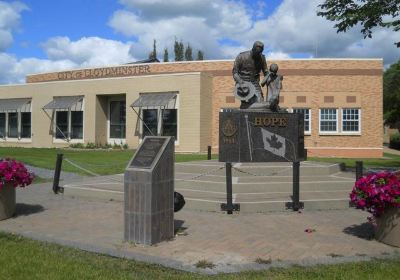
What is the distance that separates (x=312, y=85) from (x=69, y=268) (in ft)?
101

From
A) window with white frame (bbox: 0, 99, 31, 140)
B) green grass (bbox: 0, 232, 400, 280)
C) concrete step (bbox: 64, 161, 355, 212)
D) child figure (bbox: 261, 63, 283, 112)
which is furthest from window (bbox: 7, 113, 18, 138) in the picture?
green grass (bbox: 0, 232, 400, 280)

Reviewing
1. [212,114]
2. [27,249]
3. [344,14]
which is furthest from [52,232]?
[212,114]

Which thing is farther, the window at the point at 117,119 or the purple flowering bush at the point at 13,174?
the window at the point at 117,119

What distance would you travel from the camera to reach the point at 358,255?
22.0 ft

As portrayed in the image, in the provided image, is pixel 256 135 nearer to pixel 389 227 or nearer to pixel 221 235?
pixel 221 235

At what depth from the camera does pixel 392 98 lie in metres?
51.3

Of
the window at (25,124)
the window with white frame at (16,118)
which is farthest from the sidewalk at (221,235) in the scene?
the window with white frame at (16,118)

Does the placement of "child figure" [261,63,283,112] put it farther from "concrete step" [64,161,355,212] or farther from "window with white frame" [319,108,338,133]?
"window with white frame" [319,108,338,133]

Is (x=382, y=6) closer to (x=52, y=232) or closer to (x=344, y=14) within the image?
(x=344, y=14)

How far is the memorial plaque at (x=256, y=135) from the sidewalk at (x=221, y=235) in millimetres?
4060

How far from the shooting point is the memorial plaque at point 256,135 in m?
14.0

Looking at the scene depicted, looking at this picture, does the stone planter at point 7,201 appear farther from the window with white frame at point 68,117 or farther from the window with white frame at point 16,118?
the window with white frame at point 16,118

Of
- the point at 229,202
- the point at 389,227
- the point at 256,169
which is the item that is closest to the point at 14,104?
the point at 256,169

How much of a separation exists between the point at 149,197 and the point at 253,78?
366 inches
